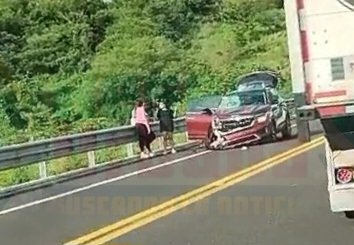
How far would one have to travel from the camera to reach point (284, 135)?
2881 cm

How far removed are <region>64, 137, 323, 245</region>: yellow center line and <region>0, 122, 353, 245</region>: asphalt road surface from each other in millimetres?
27

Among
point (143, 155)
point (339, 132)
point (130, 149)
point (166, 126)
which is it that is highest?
point (339, 132)

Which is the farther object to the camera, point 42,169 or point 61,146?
point 61,146

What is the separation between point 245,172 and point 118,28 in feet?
144

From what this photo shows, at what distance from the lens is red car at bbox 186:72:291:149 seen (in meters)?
26.2

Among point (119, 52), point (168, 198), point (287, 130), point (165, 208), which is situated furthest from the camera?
point (119, 52)

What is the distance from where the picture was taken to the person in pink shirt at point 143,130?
24516mm

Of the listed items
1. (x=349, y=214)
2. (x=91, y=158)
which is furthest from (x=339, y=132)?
(x=91, y=158)

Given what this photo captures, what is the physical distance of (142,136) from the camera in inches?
965

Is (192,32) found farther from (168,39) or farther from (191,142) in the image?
(191,142)

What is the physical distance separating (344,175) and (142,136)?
1444 centimetres

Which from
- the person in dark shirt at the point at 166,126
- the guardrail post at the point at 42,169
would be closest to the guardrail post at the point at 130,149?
the person in dark shirt at the point at 166,126

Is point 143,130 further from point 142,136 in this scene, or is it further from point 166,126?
point 166,126

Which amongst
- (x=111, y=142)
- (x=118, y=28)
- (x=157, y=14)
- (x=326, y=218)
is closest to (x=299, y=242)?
(x=326, y=218)
